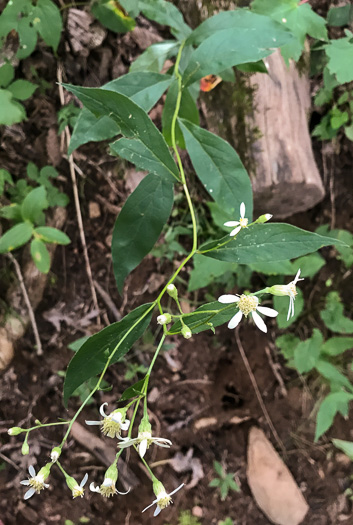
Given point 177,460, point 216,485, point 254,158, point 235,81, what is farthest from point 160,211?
point 216,485

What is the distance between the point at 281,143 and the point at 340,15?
1.95ft

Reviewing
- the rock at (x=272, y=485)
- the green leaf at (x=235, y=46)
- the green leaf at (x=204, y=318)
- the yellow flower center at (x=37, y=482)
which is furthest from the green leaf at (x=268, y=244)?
the rock at (x=272, y=485)

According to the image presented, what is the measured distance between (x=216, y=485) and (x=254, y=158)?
1.47 meters

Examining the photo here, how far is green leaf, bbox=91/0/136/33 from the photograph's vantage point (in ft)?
5.65

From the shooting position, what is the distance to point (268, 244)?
0.96 meters

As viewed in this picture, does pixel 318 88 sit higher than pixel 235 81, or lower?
lower

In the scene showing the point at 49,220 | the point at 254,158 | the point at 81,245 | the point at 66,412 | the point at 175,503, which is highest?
the point at 254,158

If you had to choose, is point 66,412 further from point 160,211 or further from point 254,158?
point 254,158

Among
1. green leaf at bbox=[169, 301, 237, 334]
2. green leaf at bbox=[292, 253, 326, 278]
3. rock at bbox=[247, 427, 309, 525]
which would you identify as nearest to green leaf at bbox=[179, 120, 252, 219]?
green leaf at bbox=[169, 301, 237, 334]

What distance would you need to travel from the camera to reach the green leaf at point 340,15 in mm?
1692

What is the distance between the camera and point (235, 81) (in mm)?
1599

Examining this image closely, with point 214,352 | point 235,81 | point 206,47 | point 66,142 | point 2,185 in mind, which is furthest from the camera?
point 214,352

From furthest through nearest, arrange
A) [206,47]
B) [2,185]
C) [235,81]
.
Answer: [2,185]
[235,81]
[206,47]

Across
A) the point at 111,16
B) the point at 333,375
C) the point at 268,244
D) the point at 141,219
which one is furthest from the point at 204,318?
the point at 111,16
